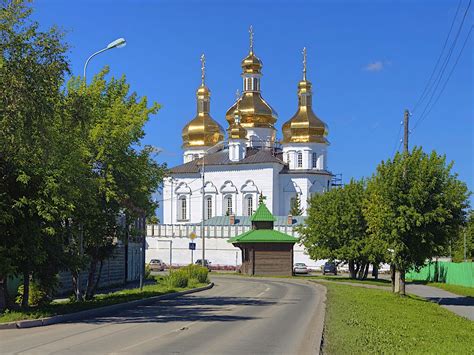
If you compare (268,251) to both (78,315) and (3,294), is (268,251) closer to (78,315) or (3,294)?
(78,315)

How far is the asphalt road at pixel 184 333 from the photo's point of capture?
14.2 metres

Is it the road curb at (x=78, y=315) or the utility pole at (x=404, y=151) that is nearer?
the road curb at (x=78, y=315)

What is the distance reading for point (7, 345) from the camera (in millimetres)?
14570

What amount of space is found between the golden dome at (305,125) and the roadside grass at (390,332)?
81.7 m

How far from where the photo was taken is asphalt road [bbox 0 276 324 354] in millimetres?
14250

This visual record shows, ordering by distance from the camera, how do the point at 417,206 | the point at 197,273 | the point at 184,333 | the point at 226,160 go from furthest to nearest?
the point at 226,160 < the point at 197,273 < the point at 417,206 < the point at 184,333

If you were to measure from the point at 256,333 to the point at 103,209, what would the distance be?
36.2 feet

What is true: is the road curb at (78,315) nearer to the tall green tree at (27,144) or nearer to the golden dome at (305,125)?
the tall green tree at (27,144)

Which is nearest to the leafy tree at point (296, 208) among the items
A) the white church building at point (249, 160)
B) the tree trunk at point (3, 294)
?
the white church building at point (249, 160)

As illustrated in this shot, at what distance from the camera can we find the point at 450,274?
5900 cm

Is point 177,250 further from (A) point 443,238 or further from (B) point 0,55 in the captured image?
(B) point 0,55

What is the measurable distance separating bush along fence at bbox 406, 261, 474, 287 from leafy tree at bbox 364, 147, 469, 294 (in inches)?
491

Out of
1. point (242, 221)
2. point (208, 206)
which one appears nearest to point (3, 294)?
point (242, 221)

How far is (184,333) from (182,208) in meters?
97.6
